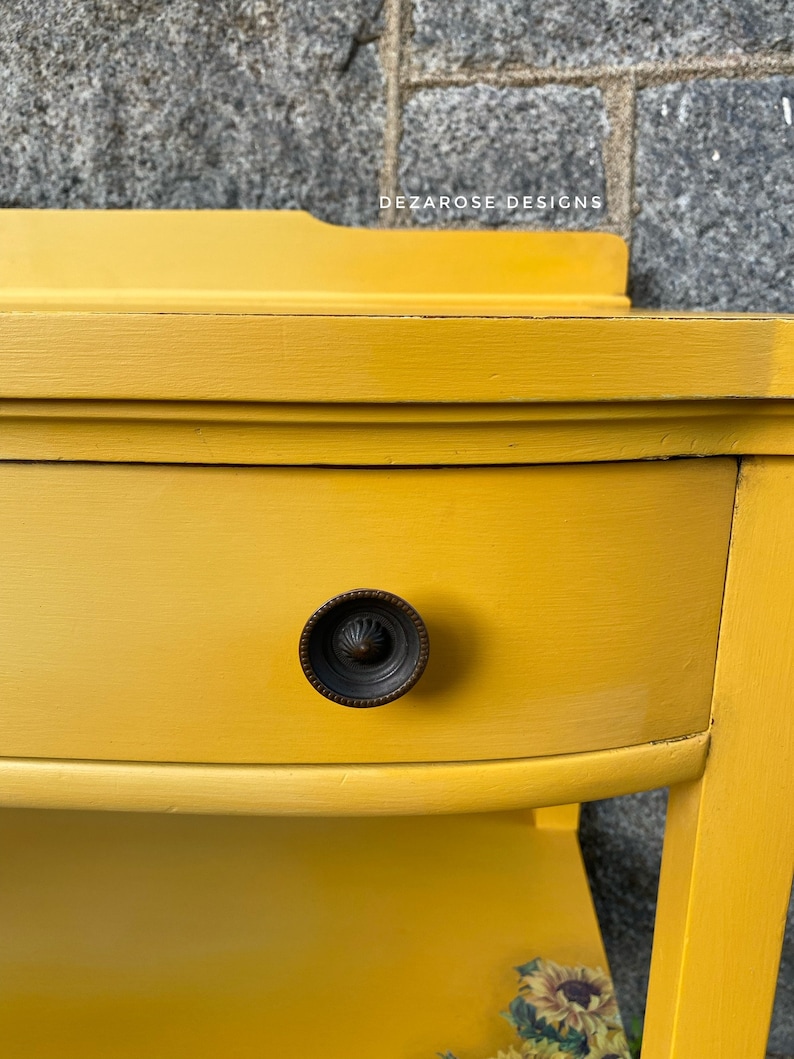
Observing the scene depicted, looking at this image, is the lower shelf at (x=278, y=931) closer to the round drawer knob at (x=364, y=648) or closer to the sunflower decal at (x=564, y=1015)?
the sunflower decal at (x=564, y=1015)

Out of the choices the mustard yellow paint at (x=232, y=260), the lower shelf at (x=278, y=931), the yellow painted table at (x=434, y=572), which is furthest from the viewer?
the mustard yellow paint at (x=232, y=260)

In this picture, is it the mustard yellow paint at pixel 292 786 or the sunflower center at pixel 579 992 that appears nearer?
the mustard yellow paint at pixel 292 786

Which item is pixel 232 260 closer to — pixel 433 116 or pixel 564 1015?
pixel 433 116

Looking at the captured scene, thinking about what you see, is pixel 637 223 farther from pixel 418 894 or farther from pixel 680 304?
pixel 418 894

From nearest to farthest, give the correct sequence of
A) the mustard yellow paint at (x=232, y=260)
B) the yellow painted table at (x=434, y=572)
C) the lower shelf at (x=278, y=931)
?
1. the yellow painted table at (x=434, y=572)
2. the lower shelf at (x=278, y=931)
3. the mustard yellow paint at (x=232, y=260)

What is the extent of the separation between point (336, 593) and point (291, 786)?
96 millimetres

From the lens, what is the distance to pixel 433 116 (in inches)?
30.4

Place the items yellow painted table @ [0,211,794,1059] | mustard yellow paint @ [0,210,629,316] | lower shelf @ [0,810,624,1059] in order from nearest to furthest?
yellow painted table @ [0,211,794,1059] < lower shelf @ [0,810,624,1059] < mustard yellow paint @ [0,210,629,316]

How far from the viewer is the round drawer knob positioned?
1.14 feet

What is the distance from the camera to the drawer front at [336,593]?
1.19ft

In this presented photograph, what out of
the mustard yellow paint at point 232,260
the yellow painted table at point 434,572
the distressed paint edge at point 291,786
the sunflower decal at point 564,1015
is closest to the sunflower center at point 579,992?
the sunflower decal at point 564,1015

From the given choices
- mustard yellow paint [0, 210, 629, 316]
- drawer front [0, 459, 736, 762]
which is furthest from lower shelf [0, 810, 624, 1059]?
mustard yellow paint [0, 210, 629, 316]

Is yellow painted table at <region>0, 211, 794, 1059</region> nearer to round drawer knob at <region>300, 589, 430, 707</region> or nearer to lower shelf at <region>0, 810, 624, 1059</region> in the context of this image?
round drawer knob at <region>300, 589, 430, 707</region>

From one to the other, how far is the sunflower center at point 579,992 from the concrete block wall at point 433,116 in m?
0.62
